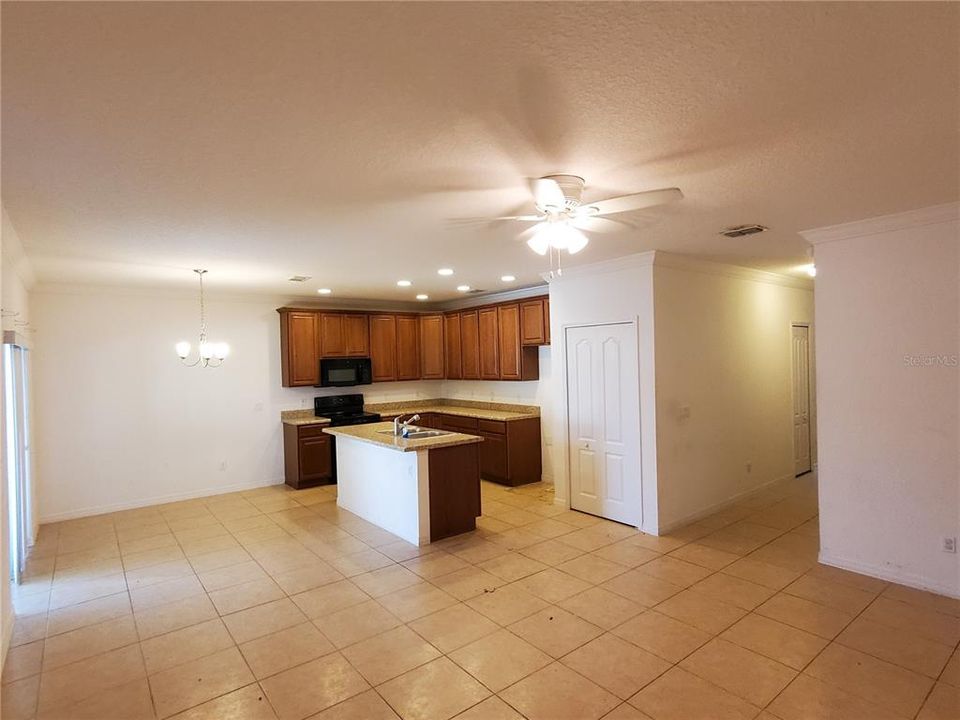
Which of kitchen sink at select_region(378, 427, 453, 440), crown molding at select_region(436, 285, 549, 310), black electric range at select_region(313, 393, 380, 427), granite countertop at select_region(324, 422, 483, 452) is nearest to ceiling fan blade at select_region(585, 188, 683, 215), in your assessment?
granite countertop at select_region(324, 422, 483, 452)

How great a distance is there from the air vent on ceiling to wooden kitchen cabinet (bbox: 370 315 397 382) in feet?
17.1

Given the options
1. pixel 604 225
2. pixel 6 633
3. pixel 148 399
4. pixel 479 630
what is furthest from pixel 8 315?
pixel 604 225

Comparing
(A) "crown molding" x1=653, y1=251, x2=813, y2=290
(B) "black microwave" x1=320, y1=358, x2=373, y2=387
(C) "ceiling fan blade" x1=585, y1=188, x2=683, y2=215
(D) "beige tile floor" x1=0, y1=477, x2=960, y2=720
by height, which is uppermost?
(A) "crown molding" x1=653, y1=251, x2=813, y2=290

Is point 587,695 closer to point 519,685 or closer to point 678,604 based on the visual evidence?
point 519,685

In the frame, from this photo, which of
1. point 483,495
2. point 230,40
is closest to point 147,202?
point 230,40

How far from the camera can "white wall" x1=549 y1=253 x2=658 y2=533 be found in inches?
186

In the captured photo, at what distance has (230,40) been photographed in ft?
4.72

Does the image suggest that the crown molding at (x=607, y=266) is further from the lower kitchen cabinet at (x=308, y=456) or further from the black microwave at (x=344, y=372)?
the lower kitchen cabinet at (x=308, y=456)

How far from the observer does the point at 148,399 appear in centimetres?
627

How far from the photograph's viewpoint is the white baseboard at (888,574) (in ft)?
11.3

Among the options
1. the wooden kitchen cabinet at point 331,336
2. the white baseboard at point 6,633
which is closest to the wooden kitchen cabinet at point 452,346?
the wooden kitchen cabinet at point 331,336

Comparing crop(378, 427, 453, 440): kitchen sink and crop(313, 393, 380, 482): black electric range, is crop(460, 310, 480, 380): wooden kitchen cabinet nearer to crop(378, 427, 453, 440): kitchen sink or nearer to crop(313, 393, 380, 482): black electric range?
crop(313, 393, 380, 482): black electric range

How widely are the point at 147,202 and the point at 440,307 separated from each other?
233 inches

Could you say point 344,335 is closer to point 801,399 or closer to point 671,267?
point 671,267
